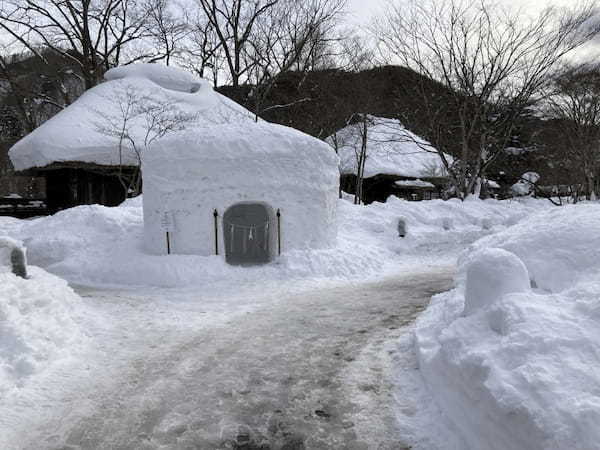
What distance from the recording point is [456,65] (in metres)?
21.2

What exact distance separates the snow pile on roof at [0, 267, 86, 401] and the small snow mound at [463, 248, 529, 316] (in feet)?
15.2

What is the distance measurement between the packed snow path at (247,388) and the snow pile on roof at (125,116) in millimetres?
11255

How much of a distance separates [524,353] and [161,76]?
23183 millimetres

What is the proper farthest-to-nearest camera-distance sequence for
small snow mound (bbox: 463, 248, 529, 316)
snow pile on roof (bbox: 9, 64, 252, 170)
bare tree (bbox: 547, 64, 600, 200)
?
1. bare tree (bbox: 547, 64, 600, 200)
2. snow pile on roof (bbox: 9, 64, 252, 170)
3. small snow mound (bbox: 463, 248, 529, 316)

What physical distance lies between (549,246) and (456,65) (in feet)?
59.3

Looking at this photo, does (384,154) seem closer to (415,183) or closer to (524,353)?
(415,183)

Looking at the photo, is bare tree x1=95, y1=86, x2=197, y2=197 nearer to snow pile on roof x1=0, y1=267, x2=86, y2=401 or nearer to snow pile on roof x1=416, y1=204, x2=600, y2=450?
snow pile on roof x1=0, y1=267, x2=86, y2=401

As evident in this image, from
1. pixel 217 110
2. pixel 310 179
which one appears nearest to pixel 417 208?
pixel 310 179

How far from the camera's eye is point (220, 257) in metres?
10.6

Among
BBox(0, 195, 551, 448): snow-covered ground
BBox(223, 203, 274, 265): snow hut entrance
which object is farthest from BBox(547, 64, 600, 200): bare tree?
BBox(223, 203, 274, 265): snow hut entrance

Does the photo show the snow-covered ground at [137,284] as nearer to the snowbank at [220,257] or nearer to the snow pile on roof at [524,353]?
the snowbank at [220,257]

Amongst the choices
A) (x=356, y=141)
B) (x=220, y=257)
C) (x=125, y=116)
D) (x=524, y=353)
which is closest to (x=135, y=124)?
(x=125, y=116)

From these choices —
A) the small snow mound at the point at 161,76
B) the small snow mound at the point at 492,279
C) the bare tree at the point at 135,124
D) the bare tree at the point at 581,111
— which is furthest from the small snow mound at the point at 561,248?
the small snow mound at the point at 161,76

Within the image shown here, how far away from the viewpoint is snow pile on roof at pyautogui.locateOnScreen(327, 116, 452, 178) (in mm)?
24594
